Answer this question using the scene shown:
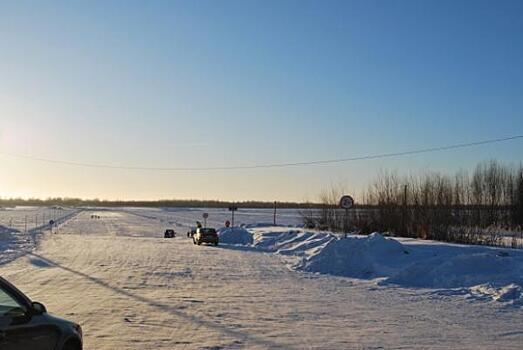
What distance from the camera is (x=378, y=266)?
2395 centimetres

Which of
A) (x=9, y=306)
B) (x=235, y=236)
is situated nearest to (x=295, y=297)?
(x=9, y=306)

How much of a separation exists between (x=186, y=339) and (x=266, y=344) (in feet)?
4.48

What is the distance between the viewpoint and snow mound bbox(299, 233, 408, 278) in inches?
942

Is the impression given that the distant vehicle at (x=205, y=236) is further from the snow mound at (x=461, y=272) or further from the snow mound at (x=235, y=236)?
the snow mound at (x=461, y=272)

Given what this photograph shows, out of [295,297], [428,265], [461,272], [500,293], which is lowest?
[295,297]

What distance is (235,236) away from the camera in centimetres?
5138

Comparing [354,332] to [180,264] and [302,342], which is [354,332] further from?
[180,264]

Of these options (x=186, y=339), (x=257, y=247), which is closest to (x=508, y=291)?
(x=186, y=339)

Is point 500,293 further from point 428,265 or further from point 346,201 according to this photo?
point 346,201

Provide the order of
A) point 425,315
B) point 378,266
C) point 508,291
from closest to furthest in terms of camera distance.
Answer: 1. point 425,315
2. point 508,291
3. point 378,266

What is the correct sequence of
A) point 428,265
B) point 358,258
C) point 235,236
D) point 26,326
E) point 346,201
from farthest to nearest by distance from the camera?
point 235,236 → point 346,201 → point 358,258 → point 428,265 → point 26,326

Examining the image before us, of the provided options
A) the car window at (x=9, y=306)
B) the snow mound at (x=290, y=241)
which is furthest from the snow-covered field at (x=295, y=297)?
the snow mound at (x=290, y=241)

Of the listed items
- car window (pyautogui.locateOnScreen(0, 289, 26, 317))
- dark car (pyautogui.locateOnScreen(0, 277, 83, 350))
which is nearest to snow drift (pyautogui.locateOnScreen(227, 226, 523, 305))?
dark car (pyautogui.locateOnScreen(0, 277, 83, 350))

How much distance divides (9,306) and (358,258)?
2011 centimetres
